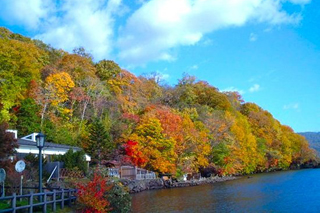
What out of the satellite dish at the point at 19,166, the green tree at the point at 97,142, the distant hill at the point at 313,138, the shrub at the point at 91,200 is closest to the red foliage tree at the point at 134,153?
A: the green tree at the point at 97,142

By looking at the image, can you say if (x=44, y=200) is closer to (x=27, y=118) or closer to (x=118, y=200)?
(x=118, y=200)

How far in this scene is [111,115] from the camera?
44375mm

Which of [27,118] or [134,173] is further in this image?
[134,173]

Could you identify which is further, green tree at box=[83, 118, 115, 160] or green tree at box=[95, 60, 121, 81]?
green tree at box=[95, 60, 121, 81]

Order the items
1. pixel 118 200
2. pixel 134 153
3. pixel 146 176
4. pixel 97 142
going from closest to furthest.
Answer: pixel 118 200
pixel 97 142
pixel 146 176
pixel 134 153

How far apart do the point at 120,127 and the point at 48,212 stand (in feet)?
89.8

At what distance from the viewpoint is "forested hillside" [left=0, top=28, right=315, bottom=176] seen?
36500 millimetres

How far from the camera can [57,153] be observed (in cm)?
3092

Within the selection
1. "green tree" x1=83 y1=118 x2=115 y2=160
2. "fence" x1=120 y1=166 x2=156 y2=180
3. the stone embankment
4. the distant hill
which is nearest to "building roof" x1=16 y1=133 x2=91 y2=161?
"green tree" x1=83 y1=118 x2=115 y2=160

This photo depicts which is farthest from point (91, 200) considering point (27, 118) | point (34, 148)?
Result: point (27, 118)

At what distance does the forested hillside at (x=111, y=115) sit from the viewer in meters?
36.5

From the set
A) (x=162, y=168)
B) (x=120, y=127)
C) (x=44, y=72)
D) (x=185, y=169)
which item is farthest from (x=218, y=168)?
(x=44, y=72)

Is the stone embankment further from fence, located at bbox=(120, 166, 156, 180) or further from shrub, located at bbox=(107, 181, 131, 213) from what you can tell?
shrub, located at bbox=(107, 181, 131, 213)

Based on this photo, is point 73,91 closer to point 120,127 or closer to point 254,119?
point 120,127
